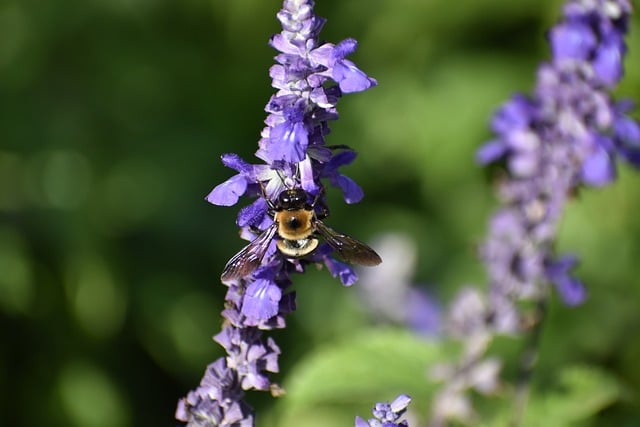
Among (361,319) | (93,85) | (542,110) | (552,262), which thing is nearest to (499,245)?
(552,262)

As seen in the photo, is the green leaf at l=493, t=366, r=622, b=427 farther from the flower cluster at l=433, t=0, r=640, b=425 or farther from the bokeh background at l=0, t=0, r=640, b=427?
the bokeh background at l=0, t=0, r=640, b=427

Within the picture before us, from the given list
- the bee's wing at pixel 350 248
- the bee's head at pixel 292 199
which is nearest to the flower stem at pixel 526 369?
the bee's wing at pixel 350 248

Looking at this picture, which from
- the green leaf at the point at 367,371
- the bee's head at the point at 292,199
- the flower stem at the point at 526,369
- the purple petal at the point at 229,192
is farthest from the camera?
the green leaf at the point at 367,371

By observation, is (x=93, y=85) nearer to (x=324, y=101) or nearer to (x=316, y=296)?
(x=316, y=296)

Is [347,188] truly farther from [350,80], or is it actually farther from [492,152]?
[492,152]

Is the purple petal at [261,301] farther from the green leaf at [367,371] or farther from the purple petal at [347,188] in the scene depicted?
the green leaf at [367,371]

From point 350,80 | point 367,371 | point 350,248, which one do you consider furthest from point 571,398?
point 350,80
